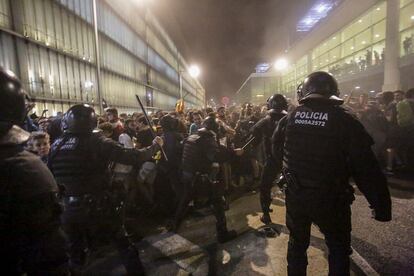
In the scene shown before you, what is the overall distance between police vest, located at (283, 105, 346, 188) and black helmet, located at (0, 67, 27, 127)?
209 cm

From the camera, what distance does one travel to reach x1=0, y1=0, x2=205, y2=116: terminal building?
10.2 metres

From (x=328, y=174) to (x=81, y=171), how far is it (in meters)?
2.33

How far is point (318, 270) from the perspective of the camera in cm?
337

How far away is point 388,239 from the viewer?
3812 mm

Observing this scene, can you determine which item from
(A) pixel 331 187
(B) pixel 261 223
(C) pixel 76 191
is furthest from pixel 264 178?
(C) pixel 76 191

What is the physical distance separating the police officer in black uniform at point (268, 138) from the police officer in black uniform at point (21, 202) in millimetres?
3424

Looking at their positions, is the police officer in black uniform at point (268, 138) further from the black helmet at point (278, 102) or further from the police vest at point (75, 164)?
the police vest at point (75, 164)

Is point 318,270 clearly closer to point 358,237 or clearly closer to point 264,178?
point 358,237

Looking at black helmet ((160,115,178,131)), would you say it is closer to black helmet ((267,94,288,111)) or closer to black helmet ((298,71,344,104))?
black helmet ((267,94,288,111))

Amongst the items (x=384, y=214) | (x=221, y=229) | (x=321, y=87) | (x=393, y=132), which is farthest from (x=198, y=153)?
(x=393, y=132)

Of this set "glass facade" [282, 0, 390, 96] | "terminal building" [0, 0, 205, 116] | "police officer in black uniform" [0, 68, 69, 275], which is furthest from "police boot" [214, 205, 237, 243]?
"glass facade" [282, 0, 390, 96]

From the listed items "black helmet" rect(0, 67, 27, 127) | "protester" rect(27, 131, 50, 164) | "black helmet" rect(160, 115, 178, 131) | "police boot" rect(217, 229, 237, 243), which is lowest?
"police boot" rect(217, 229, 237, 243)

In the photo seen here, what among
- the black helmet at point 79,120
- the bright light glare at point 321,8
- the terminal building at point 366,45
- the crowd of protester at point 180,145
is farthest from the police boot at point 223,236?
the bright light glare at point 321,8

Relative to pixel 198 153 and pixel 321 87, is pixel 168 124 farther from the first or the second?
pixel 321 87
